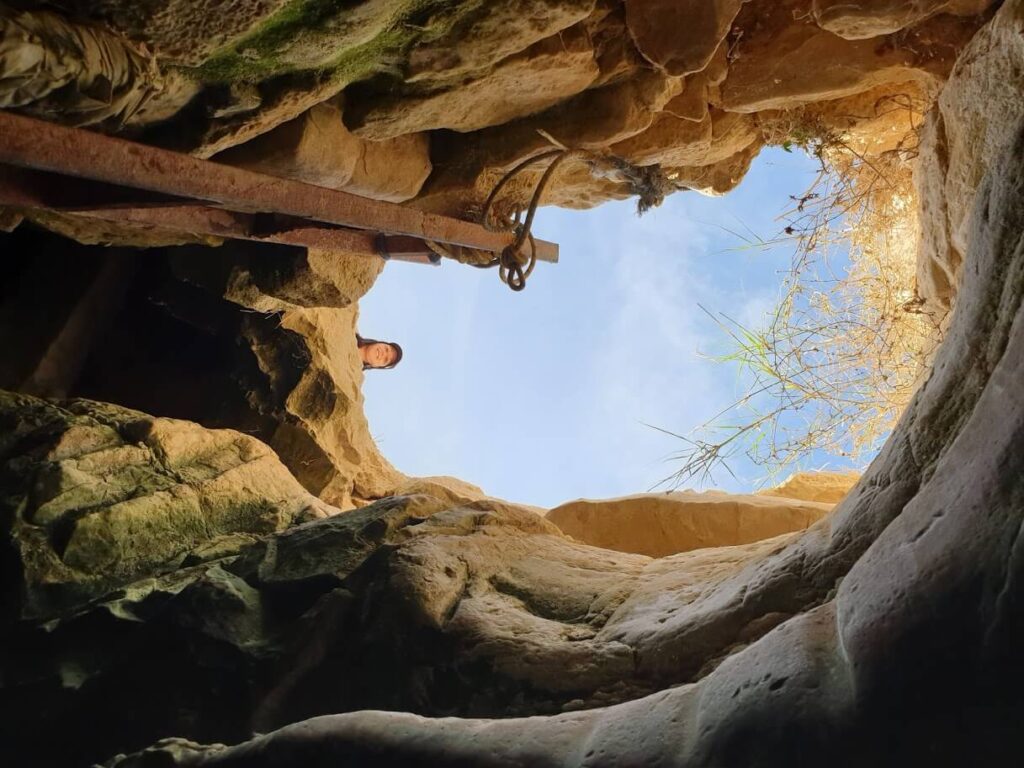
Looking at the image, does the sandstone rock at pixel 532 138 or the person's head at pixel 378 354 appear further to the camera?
the person's head at pixel 378 354

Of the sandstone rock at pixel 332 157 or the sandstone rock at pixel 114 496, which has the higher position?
the sandstone rock at pixel 332 157

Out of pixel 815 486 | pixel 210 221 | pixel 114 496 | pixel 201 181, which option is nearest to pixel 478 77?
pixel 201 181

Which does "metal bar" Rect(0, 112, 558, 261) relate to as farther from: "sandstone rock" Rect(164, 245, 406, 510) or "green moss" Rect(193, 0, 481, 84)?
"sandstone rock" Rect(164, 245, 406, 510)

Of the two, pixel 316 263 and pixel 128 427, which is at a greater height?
pixel 316 263

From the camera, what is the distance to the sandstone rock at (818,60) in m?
2.98

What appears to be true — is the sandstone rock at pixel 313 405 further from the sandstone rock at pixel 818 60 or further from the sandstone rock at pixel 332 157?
the sandstone rock at pixel 818 60

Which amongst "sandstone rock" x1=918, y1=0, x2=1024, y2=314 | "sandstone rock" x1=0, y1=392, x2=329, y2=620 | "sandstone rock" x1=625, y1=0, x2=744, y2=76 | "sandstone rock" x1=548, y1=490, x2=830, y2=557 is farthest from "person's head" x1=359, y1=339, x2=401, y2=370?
"sandstone rock" x1=918, y1=0, x2=1024, y2=314

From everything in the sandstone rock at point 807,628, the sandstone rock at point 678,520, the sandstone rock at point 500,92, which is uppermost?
the sandstone rock at point 500,92

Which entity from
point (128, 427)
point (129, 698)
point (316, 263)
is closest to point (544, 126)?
point (316, 263)

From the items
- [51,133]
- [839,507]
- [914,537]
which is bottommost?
[914,537]

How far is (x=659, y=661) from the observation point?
2527 millimetres

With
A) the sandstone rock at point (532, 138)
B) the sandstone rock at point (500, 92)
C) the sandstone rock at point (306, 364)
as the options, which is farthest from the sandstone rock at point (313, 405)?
the sandstone rock at point (500, 92)

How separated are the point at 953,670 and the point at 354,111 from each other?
8.00 feet

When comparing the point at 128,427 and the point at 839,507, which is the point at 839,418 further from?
the point at 128,427
